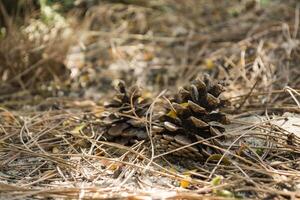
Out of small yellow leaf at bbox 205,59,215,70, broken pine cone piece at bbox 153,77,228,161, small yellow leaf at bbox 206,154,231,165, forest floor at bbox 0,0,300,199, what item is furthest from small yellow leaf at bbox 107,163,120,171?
small yellow leaf at bbox 205,59,215,70

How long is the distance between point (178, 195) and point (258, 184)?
294 mm

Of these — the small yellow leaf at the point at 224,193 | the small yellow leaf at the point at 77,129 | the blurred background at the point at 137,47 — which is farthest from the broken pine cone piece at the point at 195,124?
the blurred background at the point at 137,47

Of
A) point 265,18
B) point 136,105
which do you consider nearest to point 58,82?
point 136,105

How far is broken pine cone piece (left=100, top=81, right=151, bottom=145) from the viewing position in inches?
79.4

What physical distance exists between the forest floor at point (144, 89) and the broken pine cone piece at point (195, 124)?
0.19ft

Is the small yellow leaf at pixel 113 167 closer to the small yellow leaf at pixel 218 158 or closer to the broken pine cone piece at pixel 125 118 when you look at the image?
the broken pine cone piece at pixel 125 118

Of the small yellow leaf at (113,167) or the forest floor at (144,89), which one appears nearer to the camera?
the forest floor at (144,89)

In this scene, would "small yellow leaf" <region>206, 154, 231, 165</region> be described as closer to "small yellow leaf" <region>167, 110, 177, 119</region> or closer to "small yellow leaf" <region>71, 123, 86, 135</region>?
"small yellow leaf" <region>167, 110, 177, 119</region>

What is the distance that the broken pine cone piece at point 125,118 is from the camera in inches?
79.4

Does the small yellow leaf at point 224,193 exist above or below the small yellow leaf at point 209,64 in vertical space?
above

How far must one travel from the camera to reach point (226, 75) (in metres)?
2.82

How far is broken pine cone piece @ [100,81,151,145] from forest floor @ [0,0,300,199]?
0.23 ft

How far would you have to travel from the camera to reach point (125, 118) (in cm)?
208

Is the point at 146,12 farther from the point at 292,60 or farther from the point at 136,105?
the point at 136,105
